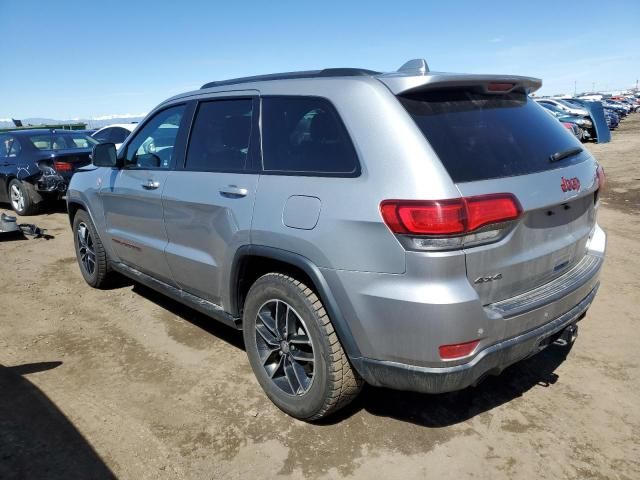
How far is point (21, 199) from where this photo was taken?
910 centimetres

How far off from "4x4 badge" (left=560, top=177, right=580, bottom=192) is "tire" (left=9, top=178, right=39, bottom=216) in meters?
8.93

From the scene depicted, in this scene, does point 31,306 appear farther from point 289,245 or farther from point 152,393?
point 289,245

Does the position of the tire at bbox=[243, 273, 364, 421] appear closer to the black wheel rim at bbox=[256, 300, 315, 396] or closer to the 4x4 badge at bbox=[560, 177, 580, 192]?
the black wheel rim at bbox=[256, 300, 315, 396]

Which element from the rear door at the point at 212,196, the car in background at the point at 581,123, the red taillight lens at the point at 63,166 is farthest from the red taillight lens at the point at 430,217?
the car in background at the point at 581,123

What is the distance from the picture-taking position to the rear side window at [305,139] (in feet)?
8.29

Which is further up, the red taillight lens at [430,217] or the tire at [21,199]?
the red taillight lens at [430,217]

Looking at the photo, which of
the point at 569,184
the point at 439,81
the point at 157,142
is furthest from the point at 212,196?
the point at 569,184

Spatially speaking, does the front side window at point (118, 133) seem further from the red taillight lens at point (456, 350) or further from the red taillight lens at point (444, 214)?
the red taillight lens at point (456, 350)

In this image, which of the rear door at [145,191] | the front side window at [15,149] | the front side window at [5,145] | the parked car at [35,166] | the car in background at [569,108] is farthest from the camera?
the car in background at [569,108]

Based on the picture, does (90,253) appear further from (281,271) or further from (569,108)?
(569,108)

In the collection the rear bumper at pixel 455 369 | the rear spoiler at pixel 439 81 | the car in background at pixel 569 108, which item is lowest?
the car in background at pixel 569 108

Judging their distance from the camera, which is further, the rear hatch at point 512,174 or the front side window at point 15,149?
the front side window at point 15,149

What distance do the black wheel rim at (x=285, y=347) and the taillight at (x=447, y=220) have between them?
2.69 feet

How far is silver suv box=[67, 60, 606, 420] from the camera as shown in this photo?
220 centimetres
